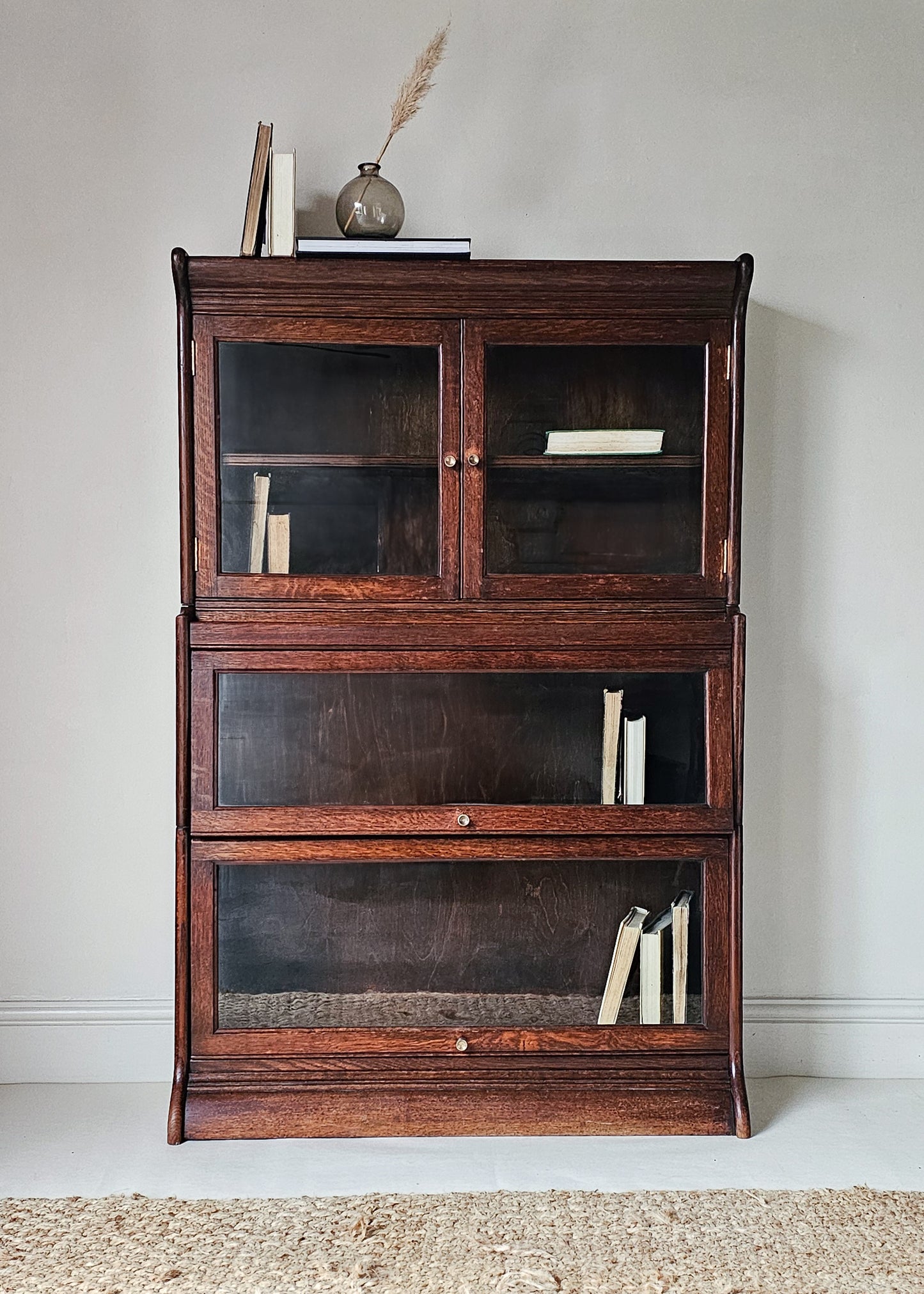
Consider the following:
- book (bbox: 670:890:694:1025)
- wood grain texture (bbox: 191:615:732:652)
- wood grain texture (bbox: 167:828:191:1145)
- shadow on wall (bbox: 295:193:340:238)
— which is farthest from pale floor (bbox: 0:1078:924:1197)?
shadow on wall (bbox: 295:193:340:238)

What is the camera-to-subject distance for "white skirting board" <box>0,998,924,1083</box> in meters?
2.31

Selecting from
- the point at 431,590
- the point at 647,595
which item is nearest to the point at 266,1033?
the point at 431,590

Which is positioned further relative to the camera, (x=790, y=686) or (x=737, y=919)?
(x=790, y=686)

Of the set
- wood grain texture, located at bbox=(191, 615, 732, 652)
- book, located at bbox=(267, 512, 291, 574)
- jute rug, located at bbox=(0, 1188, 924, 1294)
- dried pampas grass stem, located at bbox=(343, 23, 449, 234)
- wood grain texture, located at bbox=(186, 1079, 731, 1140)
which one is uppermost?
dried pampas grass stem, located at bbox=(343, 23, 449, 234)

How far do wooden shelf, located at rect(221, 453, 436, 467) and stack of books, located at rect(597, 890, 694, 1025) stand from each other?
962 millimetres

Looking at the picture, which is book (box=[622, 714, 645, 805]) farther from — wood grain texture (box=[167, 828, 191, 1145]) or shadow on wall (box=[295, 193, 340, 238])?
shadow on wall (box=[295, 193, 340, 238])

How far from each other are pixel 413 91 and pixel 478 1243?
2033 mm

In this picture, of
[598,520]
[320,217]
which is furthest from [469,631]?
[320,217]

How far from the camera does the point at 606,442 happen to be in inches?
81.1

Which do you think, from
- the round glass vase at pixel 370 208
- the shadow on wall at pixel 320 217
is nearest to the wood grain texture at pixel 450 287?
the round glass vase at pixel 370 208

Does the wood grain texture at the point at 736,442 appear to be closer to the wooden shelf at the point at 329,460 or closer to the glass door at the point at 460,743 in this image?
the glass door at the point at 460,743

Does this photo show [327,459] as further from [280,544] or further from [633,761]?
[633,761]

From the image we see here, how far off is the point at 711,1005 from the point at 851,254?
1590mm

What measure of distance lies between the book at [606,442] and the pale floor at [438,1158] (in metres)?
1.30
